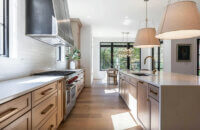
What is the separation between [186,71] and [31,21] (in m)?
6.04

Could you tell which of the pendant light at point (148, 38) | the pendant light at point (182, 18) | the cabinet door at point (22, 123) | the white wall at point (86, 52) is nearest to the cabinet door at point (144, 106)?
the pendant light at point (182, 18)

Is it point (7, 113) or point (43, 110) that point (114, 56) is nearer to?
point (43, 110)

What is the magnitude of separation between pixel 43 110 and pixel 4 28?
130 centimetres

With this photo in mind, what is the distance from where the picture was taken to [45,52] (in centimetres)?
302

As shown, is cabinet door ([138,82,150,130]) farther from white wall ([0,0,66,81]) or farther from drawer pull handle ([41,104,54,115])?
white wall ([0,0,66,81])

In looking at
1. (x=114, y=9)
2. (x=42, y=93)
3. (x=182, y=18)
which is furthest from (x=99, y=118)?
(x=114, y=9)

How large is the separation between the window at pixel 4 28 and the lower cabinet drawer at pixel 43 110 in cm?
90

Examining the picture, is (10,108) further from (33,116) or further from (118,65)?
(118,65)

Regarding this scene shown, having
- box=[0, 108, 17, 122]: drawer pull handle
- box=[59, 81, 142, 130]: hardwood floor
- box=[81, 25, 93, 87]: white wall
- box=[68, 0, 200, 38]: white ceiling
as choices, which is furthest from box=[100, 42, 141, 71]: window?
box=[0, 108, 17, 122]: drawer pull handle

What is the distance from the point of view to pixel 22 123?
1.11 meters

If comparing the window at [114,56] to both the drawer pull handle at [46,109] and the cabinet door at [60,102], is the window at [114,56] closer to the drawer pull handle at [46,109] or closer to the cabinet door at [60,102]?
the cabinet door at [60,102]

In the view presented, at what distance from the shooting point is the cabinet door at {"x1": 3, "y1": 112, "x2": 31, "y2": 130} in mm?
Result: 967

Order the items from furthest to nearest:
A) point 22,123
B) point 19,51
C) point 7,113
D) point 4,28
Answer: point 19,51 → point 4,28 → point 22,123 → point 7,113

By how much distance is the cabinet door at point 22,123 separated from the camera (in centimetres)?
97
